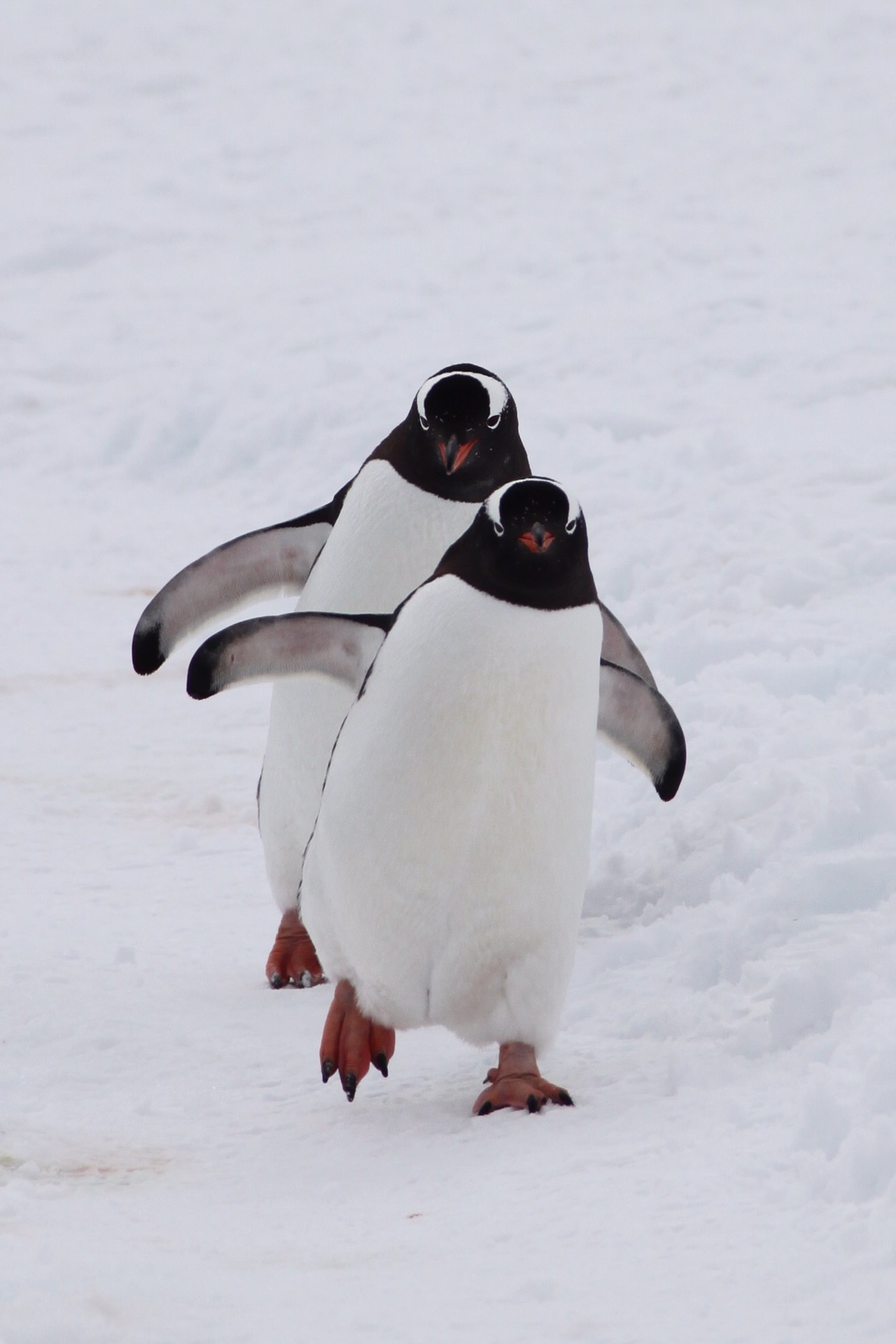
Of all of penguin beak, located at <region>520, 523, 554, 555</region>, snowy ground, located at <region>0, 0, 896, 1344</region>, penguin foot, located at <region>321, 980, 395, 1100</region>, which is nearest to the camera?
snowy ground, located at <region>0, 0, 896, 1344</region>

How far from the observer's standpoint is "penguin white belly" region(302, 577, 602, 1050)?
8.64 feet

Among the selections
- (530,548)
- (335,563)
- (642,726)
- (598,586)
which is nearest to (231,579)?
(335,563)

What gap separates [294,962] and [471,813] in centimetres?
80

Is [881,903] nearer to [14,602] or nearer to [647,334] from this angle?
[14,602]

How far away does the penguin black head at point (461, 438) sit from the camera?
3.06m

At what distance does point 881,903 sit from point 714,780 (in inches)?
29.6

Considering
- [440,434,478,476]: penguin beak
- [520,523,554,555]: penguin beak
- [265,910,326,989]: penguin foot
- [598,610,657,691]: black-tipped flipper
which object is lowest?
[265,910,326,989]: penguin foot

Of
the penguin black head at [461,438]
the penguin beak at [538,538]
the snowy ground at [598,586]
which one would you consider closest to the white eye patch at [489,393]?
the penguin black head at [461,438]

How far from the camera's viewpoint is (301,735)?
3355mm

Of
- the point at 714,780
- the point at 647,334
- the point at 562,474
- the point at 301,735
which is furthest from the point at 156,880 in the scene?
the point at 647,334

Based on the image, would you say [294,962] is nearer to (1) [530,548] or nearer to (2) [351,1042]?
(2) [351,1042]

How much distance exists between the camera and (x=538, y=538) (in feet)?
8.36

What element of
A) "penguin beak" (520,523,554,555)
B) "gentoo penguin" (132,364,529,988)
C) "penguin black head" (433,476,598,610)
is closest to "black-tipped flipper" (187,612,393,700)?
"gentoo penguin" (132,364,529,988)

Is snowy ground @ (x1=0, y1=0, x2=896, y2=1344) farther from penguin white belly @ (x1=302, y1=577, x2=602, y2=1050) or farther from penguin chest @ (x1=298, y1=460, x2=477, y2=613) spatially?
penguin chest @ (x1=298, y1=460, x2=477, y2=613)
